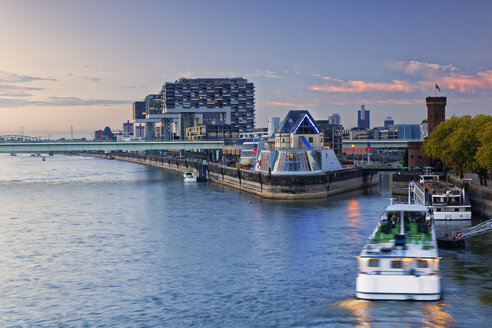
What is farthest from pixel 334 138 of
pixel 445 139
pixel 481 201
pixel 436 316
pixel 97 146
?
pixel 436 316

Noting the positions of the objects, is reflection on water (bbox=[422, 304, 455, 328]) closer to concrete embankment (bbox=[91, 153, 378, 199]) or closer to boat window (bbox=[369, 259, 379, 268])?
boat window (bbox=[369, 259, 379, 268])

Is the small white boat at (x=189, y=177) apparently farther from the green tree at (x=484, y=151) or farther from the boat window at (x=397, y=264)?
the boat window at (x=397, y=264)

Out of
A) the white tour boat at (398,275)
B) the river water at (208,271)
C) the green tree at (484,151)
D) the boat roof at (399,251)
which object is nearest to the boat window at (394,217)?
the river water at (208,271)

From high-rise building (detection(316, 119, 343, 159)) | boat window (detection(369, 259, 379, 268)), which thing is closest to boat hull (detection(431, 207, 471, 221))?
boat window (detection(369, 259, 379, 268))

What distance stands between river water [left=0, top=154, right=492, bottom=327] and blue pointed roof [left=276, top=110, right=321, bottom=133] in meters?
34.8

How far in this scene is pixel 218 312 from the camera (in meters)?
31.3

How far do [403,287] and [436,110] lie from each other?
99510mm

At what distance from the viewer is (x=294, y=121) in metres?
113

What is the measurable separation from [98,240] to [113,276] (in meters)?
15.0

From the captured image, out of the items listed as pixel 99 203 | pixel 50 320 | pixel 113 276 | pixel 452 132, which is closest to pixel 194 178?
pixel 99 203

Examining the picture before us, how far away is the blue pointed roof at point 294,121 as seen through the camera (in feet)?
350

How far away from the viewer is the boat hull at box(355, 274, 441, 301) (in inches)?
1203

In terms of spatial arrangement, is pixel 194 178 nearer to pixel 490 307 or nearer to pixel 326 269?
pixel 326 269

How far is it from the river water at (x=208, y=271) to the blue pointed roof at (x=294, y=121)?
114 feet
